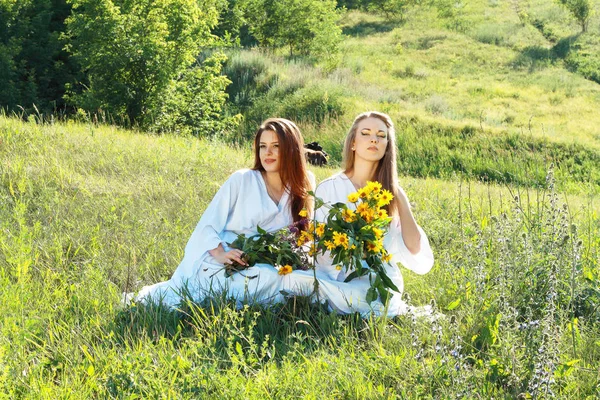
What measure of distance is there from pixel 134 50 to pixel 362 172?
1205cm

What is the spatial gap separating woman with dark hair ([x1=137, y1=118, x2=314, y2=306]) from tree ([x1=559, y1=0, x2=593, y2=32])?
3408 cm

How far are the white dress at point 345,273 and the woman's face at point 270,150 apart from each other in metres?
0.38

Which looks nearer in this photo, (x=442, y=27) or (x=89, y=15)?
(x=89, y=15)

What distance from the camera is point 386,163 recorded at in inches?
190

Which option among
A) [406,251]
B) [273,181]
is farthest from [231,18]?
[406,251]

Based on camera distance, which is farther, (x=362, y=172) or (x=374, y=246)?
(x=362, y=172)

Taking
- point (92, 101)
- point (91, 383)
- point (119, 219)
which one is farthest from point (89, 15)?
point (91, 383)

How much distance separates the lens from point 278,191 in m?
5.14

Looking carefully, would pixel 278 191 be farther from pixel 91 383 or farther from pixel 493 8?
pixel 493 8

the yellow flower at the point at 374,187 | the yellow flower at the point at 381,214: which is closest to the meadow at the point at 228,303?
the yellow flower at the point at 381,214

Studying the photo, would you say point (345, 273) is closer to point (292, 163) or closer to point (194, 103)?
point (292, 163)

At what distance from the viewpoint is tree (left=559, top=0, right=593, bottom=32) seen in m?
34.8

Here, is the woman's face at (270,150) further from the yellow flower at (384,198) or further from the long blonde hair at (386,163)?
the yellow flower at (384,198)

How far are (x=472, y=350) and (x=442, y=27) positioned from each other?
3692 cm
